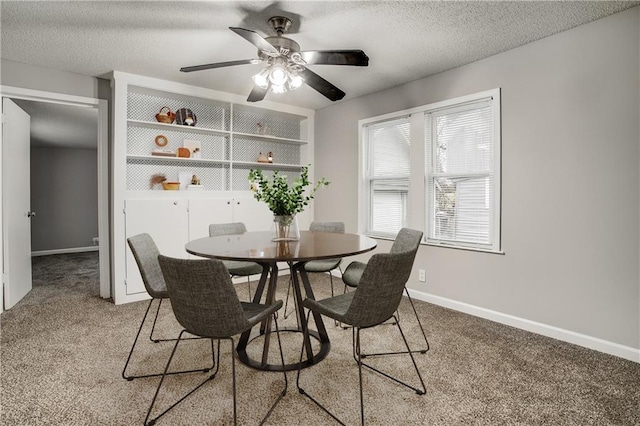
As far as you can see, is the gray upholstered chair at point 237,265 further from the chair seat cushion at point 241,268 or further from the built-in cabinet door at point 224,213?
the built-in cabinet door at point 224,213

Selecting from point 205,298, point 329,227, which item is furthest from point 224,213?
point 205,298

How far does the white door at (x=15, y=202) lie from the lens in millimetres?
3287

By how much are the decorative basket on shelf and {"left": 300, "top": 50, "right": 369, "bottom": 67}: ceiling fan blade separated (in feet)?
7.51

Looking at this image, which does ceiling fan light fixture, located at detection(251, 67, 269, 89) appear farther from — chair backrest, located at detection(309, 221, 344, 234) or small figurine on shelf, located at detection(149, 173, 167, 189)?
small figurine on shelf, located at detection(149, 173, 167, 189)

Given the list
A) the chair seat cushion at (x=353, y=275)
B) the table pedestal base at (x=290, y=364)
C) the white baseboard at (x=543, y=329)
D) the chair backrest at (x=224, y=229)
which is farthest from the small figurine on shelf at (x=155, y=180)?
the white baseboard at (x=543, y=329)

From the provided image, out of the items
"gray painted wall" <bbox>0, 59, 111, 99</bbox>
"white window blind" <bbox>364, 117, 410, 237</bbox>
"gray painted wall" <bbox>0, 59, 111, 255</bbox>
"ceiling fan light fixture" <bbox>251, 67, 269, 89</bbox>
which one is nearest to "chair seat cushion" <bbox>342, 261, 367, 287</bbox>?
"white window blind" <bbox>364, 117, 410, 237</bbox>

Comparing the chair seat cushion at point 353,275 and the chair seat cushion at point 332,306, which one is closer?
the chair seat cushion at point 332,306

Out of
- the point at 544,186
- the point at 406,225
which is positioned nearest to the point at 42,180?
the point at 406,225

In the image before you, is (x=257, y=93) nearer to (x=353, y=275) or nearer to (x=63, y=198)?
(x=353, y=275)

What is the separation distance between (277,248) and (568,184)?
2207 mm

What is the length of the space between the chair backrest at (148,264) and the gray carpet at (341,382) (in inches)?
20.1

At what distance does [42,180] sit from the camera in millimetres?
6832

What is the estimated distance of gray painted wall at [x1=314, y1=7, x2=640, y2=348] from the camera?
2.33 m

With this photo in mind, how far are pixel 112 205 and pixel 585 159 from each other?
4182 mm
